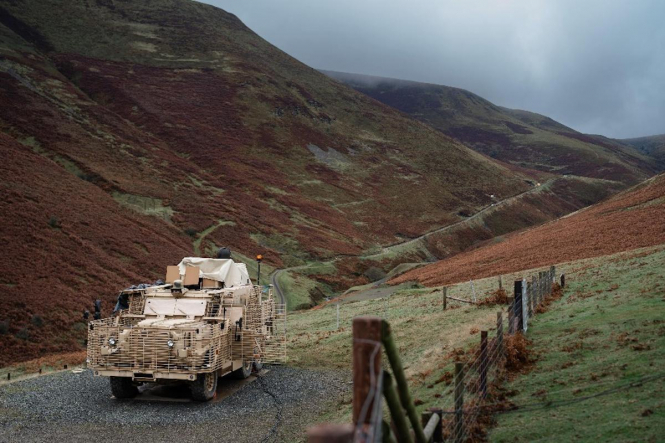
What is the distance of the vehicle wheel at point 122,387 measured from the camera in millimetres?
15898

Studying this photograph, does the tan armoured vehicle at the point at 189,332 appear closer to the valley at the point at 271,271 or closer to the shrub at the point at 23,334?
the valley at the point at 271,271

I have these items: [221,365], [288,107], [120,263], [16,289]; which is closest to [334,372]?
[221,365]

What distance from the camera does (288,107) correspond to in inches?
4936

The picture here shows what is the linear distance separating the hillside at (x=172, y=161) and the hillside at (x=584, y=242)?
2403cm

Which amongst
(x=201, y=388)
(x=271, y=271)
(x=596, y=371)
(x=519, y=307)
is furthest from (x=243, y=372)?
(x=271, y=271)

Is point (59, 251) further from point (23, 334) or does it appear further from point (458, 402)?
point (458, 402)

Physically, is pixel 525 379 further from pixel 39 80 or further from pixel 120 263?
pixel 39 80

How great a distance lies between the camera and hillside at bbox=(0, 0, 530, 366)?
37.7 m

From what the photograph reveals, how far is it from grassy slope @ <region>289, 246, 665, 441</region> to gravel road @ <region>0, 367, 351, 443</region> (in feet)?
5.22

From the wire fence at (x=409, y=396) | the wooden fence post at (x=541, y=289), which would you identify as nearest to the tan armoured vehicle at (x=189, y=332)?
the wire fence at (x=409, y=396)

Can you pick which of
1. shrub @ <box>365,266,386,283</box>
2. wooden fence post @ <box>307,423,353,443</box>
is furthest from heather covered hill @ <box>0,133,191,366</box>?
wooden fence post @ <box>307,423,353,443</box>

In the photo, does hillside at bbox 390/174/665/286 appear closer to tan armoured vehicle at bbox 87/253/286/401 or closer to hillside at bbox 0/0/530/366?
hillside at bbox 0/0/530/366

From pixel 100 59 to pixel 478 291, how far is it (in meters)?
112

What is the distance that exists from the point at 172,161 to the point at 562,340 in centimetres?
7343
